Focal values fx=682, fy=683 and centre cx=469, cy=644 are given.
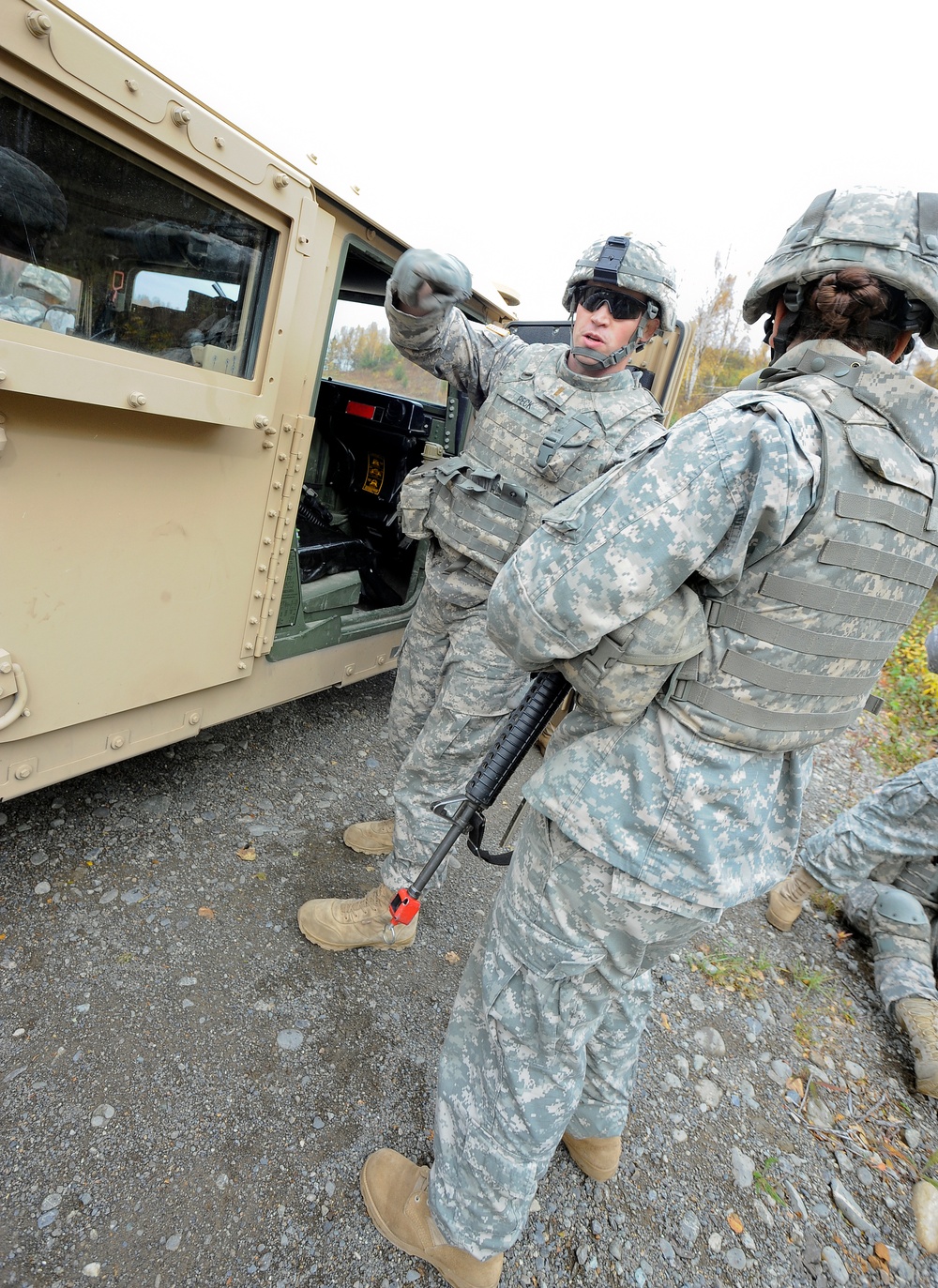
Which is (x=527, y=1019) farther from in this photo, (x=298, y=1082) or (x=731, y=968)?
(x=731, y=968)

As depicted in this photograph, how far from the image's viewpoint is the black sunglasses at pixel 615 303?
1970 millimetres

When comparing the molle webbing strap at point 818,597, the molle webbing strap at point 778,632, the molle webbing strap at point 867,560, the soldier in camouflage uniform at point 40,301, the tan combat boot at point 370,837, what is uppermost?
the soldier in camouflage uniform at point 40,301

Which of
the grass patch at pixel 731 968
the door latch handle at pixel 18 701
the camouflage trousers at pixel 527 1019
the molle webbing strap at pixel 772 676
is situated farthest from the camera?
the grass patch at pixel 731 968

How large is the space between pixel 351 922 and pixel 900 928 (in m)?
2.14

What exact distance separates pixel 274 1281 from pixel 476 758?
126 centimetres

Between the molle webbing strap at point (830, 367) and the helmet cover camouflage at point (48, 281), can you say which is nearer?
the molle webbing strap at point (830, 367)

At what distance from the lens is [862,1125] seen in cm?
210

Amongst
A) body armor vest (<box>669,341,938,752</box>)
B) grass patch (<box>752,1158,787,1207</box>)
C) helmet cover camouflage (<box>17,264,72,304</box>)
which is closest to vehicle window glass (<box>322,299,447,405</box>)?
helmet cover camouflage (<box>17,264,72,304</box>)

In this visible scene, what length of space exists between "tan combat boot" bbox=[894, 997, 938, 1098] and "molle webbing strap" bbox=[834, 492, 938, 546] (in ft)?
6.85

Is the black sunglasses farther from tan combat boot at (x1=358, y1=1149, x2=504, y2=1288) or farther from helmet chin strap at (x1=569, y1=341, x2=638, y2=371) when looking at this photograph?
tan combat boot at (x1=358, y1=1149, x2=504, y2=1288)

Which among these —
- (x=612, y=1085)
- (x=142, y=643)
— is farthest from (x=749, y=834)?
(x=142, y=643)

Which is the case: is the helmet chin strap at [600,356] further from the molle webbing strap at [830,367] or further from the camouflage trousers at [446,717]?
the molle webbing strap at [830,367]

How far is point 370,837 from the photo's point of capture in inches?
101

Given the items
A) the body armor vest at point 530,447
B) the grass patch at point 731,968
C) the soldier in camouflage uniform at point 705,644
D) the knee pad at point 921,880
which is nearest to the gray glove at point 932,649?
the knee pad at point 921,880
